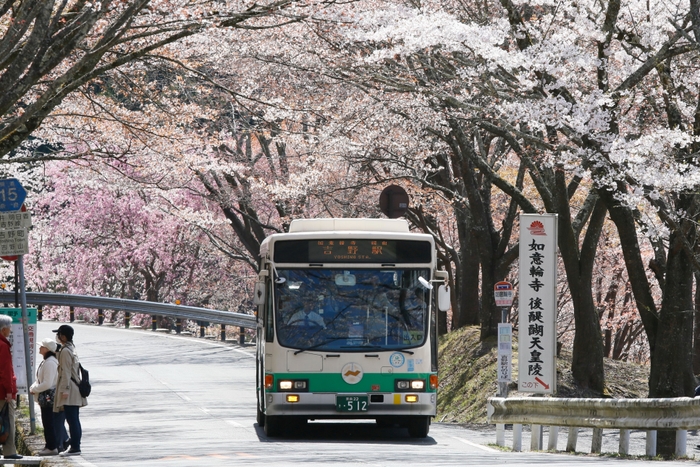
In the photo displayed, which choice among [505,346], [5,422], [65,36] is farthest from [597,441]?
[65,36]

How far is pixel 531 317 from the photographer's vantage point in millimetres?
17812

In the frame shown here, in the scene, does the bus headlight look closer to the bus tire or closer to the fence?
the bus tire

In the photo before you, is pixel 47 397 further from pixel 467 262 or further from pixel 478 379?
pixel 467 262

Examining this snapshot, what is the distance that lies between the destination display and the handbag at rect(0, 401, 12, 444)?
439 cm

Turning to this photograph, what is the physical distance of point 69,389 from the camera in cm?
1380

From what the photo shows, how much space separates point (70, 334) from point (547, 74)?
7.86 meters

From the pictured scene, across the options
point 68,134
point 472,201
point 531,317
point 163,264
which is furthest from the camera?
point 163,264

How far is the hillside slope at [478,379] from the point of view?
22938 millimetres

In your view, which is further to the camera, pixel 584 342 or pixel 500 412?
pixel 584 342

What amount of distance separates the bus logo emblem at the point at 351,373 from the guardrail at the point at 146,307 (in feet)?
62.1

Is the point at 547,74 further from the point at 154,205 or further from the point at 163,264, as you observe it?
the point at 163,264

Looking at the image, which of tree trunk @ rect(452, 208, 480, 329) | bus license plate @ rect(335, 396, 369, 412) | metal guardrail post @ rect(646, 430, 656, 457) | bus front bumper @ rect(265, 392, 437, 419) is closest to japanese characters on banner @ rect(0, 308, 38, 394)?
bus front bumper @ rect(265, 392, 437, 419)

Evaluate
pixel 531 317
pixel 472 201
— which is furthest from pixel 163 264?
pixel 531 317

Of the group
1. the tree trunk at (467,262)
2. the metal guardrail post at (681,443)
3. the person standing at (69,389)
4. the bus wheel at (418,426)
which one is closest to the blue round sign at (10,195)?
the person standing at (69,389)
